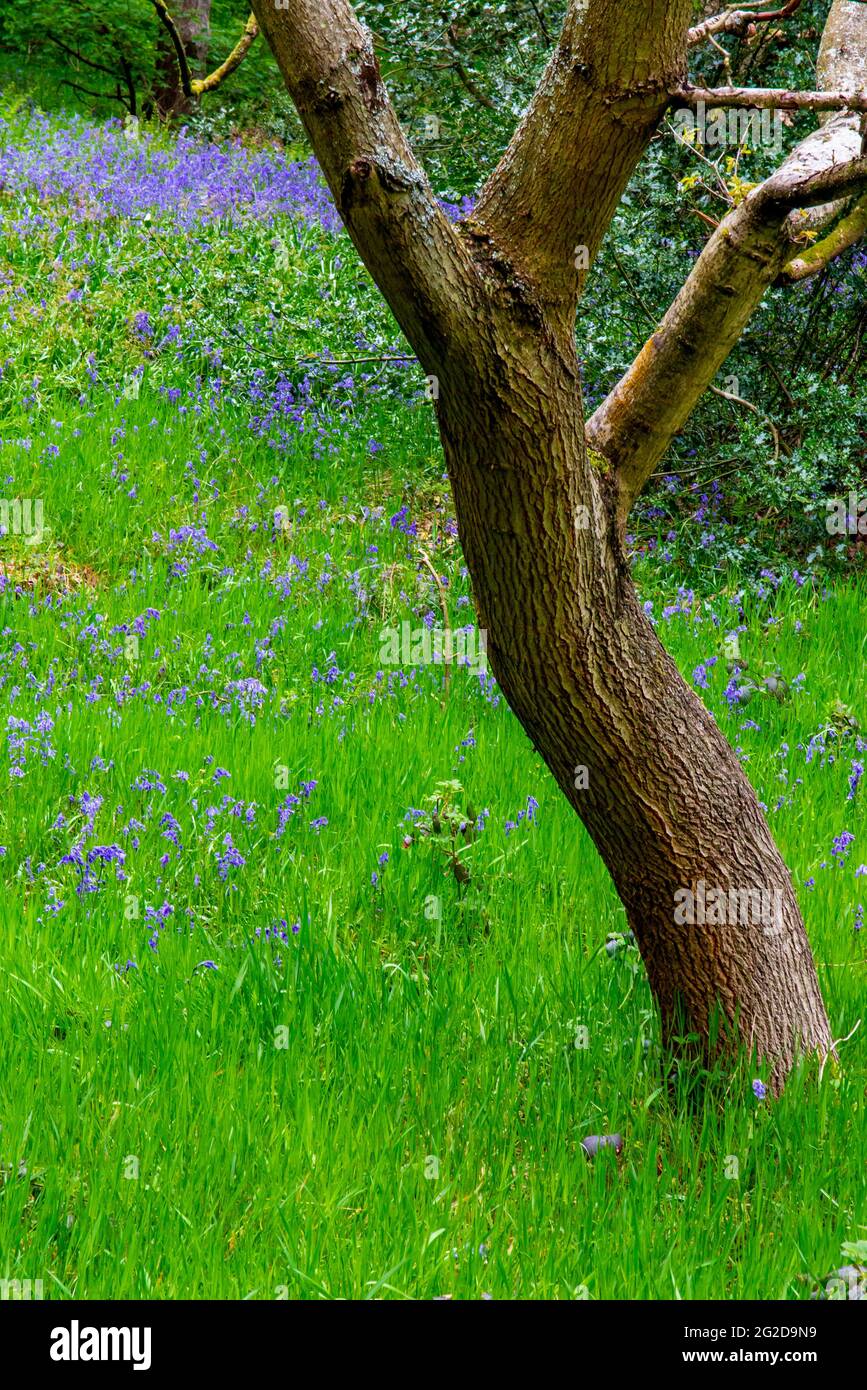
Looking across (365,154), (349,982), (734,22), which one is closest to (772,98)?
(734,22)

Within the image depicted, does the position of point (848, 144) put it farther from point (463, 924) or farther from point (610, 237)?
point (610, 237)

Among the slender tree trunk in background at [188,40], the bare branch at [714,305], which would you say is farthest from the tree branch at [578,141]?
the slender tree trunk in background at [188,40]

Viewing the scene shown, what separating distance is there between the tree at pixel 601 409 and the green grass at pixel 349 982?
1.57 feet

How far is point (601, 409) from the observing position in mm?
3525

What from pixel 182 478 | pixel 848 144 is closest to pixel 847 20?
pixel 848 144

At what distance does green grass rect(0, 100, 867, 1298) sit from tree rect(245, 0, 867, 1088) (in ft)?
1.57

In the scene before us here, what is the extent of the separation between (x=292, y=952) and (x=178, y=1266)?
128 centimetres

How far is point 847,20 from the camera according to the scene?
429 centimetres

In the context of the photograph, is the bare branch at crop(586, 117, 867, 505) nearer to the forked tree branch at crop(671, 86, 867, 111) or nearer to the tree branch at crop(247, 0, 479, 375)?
the forked tree branch at crop(671, 86, 867, 111)

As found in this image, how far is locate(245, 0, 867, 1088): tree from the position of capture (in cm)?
281

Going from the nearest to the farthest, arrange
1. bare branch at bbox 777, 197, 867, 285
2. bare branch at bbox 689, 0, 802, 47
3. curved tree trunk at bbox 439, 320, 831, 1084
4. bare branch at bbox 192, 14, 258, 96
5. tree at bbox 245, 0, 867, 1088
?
tree at bbox 245, 0, 867, 1088 → bare branch at bbox 689, 0, 802, 47 → curved tree trunk at bbox 439, 320, 831, 1084 → bare branch at bbox 777, 197, 867, 285 → bare branch at bbox 192, 14, 258, 96

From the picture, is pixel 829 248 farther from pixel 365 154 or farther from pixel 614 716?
pixel 365 154

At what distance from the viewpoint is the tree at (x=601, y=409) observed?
2811 mm

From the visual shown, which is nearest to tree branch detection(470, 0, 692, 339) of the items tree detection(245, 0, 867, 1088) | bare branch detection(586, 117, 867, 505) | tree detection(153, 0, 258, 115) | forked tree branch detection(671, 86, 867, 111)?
tree detection(245, 0, 867, 1088)
